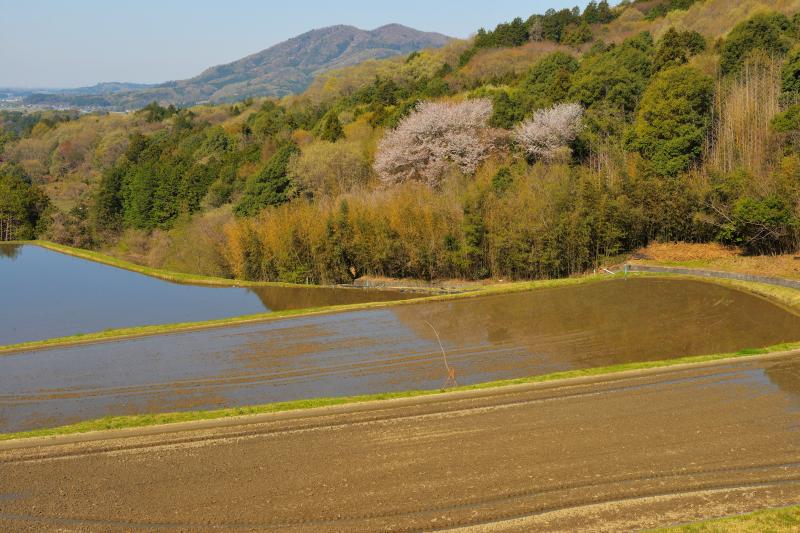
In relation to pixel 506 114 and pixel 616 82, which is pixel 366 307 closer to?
pixel 506 114

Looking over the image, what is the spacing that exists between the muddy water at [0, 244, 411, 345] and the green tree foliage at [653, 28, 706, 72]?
22413mm

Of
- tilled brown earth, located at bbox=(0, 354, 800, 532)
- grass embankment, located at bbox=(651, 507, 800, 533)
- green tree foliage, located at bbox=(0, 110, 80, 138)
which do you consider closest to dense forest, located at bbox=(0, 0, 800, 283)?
tilled brown earth, located at bbox=(0, 354, 800, 532)

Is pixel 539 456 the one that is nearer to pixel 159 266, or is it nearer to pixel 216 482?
pixel 216 482

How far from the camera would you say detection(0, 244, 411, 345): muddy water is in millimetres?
24797

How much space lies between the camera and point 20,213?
181ft

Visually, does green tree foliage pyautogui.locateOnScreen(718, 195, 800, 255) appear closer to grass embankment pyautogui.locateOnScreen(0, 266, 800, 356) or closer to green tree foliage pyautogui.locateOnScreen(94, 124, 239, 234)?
grass embankment pyautogui.locateOnScreen(0, 266, 800, 356)

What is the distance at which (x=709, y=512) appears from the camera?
927 centimetres

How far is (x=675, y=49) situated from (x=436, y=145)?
1472cm

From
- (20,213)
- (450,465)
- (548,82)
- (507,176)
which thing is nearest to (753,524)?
(450,465)

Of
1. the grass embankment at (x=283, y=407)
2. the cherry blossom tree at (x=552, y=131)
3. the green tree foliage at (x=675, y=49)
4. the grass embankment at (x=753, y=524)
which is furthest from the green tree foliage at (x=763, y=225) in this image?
the grass embankment at (x=753, y=524)

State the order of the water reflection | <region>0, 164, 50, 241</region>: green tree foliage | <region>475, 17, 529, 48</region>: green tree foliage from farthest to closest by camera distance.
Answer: <region>475, 17, 529, 48</region>: green tree foliage, <region>0, 164, 50, 241</region>: green tree foliage, the water reflection

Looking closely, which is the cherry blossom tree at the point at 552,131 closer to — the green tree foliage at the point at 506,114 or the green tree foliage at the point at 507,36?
the green tree foliage at the point at 506,114

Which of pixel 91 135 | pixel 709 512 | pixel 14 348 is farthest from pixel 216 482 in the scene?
pixel 91 135

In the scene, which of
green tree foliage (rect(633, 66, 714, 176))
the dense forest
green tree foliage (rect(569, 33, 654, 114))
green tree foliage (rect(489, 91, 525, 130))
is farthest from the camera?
green tree foliage (rect(489, 91, 525, 130))
